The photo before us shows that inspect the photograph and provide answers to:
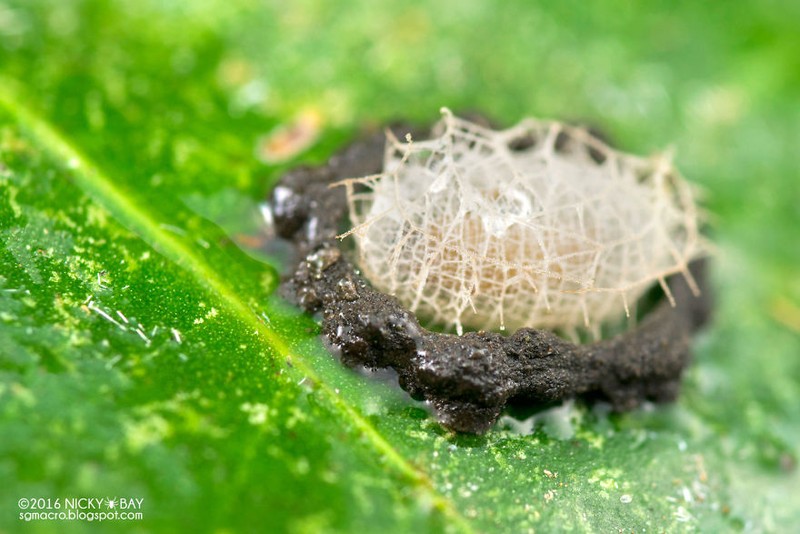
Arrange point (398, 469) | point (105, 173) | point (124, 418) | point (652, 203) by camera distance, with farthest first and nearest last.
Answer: point (652, 203) → point (105, 173) → point (398, 469) → point (124, 418)

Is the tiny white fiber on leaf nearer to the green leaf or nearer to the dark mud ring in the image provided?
the dark mud ring

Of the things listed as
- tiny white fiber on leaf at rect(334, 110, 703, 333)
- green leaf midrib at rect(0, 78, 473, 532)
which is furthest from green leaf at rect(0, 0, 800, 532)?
tiny white fiber on leaf at rect(334, 110, 703, 333)

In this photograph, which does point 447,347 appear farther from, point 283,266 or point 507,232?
point 283,266

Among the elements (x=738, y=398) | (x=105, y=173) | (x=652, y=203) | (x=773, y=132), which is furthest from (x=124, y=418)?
(x=773, y=132)

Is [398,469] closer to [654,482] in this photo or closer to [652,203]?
[654,482]

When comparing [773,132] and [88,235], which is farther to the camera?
[773,132]

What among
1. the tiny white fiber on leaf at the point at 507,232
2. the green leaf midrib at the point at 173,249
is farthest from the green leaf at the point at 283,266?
the tiny white fiber on leaf at the point at 507,232
